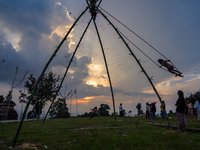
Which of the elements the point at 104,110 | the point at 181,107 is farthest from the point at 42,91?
the point at 181,107

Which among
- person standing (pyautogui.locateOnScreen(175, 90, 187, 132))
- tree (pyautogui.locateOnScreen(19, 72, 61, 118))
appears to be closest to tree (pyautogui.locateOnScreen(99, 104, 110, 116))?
tree (pyautogui.locateOnScreen(19, 72, 61, 118))

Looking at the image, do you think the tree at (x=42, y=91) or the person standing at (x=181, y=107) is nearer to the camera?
the person standing at (x=181, y=107)

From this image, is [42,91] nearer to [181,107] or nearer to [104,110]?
[104,110]

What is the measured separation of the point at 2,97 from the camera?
2265 inches

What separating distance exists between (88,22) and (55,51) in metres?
6.99

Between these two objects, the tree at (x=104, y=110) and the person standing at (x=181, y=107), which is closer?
the person standing at (x=181, y=107)

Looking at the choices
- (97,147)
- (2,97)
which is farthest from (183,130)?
(2,97)

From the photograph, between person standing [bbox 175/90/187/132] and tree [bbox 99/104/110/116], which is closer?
person standing [bbox 175/90/187/132]

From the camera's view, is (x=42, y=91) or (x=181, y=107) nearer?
(x=181, y=107)

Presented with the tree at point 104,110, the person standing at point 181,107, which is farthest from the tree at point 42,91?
the person standing at point 181,107

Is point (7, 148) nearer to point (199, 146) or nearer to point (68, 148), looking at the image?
point (68, 148)

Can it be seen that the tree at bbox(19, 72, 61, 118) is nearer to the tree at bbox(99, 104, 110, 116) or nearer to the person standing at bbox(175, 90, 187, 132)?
the tree at bbox(99, 104, 110, 116)

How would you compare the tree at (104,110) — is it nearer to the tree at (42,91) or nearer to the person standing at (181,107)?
the tree at (42,91)

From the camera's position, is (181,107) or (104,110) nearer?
(181,107)
